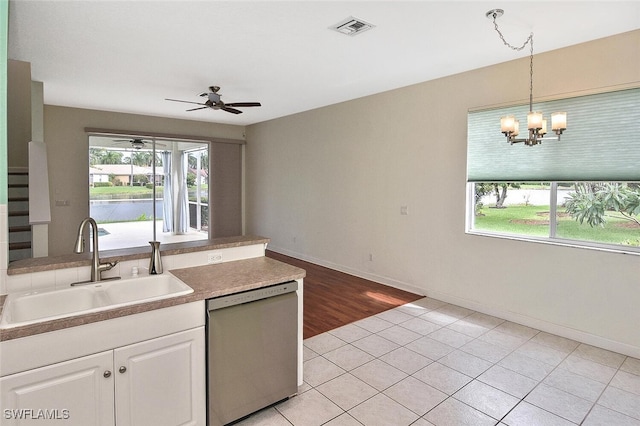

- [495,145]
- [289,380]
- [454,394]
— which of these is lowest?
[454,394]

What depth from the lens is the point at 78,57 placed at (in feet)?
11.9

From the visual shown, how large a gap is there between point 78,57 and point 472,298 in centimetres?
498

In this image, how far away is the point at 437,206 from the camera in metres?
4.33

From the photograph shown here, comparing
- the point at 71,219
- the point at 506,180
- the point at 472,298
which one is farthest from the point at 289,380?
the point at 71,219

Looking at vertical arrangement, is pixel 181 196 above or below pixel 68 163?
below

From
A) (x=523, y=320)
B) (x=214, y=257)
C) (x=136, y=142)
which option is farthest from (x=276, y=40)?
(x=136, y=142)

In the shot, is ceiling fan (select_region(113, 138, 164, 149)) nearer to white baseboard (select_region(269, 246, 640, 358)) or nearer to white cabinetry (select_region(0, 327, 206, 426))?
white baseboard (select_region(269, 246, 640, 358))

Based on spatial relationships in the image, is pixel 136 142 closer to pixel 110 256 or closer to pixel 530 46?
pixel 110 256

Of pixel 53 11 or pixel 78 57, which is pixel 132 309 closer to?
pixel 53 11

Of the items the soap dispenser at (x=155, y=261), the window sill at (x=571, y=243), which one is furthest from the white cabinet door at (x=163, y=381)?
the window sill at (x=571, y=243)

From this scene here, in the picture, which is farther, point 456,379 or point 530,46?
point 530,46

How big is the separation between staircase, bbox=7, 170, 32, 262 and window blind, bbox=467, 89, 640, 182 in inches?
183

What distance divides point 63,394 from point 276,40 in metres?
2.95

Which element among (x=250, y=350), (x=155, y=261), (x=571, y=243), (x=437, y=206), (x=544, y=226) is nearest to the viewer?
(x=250, y=350)
